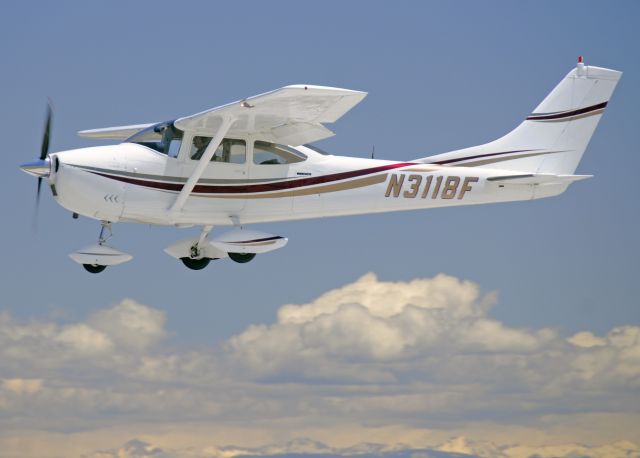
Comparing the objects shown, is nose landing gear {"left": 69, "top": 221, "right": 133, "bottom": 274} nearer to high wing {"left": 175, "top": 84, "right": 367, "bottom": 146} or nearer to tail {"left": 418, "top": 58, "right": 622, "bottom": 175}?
high wing {"left": 175, "top": 84, "right": 367, "bottom": 146}

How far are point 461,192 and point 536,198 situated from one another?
1.38 metres

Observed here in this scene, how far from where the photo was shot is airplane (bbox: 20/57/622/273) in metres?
18.5

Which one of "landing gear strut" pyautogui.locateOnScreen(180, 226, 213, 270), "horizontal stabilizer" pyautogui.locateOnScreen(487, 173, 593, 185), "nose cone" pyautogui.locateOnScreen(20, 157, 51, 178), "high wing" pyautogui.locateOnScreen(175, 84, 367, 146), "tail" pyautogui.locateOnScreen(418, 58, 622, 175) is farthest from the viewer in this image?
"tail" pyautogui.locateOnScreen(418, 58, 622, 175)

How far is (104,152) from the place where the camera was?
61.6ft

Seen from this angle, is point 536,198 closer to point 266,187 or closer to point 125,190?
point 266,187

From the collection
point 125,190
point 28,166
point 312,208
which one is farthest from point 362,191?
point 28,166

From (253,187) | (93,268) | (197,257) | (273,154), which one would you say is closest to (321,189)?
(273,154)

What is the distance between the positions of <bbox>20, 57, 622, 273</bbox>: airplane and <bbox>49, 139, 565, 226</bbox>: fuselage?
0.05 feet

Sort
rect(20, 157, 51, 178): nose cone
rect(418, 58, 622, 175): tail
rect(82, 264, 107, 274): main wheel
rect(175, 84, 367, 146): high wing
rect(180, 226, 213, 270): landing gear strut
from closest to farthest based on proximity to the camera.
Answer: rect(175, 84, 367, 146): high wing, rect(20, 157, 51, 178): nose cone, rect(82, 264, 107, 274): main wheel, rect(180, 226, 213, 270): landing gear strut, rect(418, 58, 622, 175): tail

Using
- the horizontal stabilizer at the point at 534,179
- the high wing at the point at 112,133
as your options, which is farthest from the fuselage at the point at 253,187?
the high wing at the point at 112,133

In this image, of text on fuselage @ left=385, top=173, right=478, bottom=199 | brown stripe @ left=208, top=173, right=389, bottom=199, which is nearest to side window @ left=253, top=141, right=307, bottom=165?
brown stripe @ left=208, top=173, right=389, bottom=199

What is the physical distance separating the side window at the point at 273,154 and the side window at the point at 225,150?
0.71ft

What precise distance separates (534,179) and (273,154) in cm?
469

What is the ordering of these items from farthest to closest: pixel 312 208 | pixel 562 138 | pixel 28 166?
pixel 562 138
pixel 312 208
pixel 28 166
